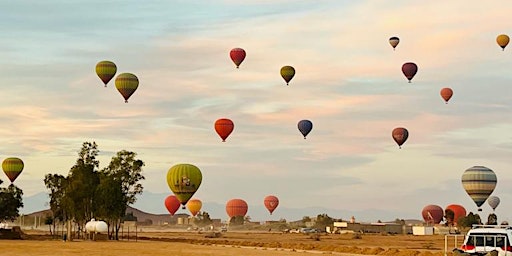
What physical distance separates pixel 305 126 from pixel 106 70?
1409 inches

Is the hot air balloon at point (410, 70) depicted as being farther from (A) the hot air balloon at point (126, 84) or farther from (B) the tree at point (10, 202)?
(B) the tree at point (10, 202)

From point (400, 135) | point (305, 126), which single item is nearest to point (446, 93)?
point (400, 135)

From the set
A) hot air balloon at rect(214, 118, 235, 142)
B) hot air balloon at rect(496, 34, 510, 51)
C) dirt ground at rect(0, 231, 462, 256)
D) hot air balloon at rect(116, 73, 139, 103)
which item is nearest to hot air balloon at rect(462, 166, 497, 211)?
dirt ground at rect(0, 231, 462, 256)

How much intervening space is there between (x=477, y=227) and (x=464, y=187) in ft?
311

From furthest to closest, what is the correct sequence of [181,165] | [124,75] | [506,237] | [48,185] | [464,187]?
[48,185] < [181,165] < [464,187] < [124,75] < [506,237]

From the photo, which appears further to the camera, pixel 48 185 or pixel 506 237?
pixel 48 185

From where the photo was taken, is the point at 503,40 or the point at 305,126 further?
the point at 305,126

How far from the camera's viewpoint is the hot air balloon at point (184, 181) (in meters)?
135

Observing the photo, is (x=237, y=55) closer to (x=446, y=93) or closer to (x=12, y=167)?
(x=446, y=93)

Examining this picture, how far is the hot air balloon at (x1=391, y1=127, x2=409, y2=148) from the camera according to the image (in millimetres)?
143250

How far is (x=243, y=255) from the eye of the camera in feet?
230

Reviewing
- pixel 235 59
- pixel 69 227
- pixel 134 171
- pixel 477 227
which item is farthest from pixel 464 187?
pixel 477 227

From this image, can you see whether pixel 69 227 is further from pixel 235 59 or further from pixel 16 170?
pixel 235 59

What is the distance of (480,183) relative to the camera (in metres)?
127
